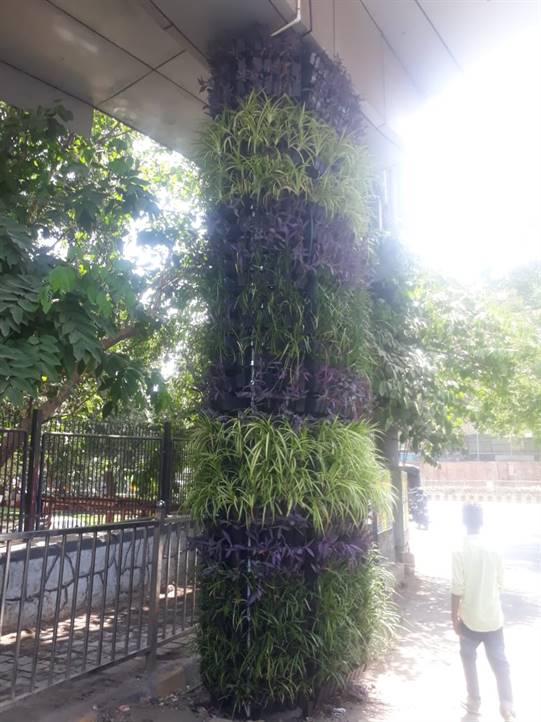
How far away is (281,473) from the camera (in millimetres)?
3945

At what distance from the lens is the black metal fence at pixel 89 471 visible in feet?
22.7

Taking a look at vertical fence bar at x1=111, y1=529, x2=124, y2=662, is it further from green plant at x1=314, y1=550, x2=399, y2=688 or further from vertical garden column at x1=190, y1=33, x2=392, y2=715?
green plant at x1=314, y1=550, x2=399, y2=688

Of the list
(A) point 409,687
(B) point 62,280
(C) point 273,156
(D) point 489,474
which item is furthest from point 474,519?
(D) point 489,474

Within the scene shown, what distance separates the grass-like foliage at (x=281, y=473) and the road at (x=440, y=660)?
4.67ft

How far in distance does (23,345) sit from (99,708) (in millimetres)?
2396

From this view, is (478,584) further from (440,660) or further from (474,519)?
(440,660)

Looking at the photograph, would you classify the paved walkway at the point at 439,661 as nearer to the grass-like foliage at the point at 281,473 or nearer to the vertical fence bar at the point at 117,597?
the grass-like foliage at the point at 281,473

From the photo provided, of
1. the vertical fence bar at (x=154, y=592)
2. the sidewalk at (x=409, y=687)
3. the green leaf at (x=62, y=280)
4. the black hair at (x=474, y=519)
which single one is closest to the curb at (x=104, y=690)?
the sidewalk at (x=409, y=687)

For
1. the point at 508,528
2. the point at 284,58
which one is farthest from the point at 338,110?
the point at 508,528

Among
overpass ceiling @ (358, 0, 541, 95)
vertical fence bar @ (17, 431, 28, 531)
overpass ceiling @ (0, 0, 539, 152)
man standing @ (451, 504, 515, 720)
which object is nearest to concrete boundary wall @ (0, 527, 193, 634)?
vertical fence bar @ (17, 431, 28, 531)

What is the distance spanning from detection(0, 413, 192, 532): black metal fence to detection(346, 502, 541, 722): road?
3.08m

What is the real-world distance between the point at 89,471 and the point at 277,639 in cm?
483

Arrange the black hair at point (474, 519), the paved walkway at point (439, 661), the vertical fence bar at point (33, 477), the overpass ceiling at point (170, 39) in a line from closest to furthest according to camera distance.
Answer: the paved walkway at point (439, 661), the black hair at point (474, 519), the overpass ceiling at point (170, 39), the vertical fence bar at point (33, 477)

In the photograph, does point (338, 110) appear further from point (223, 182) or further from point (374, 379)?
point (374, 379)
